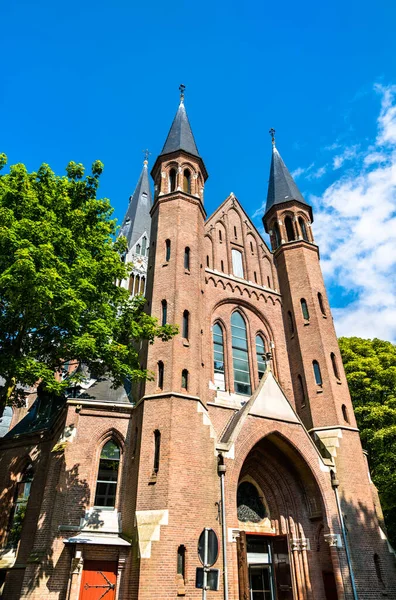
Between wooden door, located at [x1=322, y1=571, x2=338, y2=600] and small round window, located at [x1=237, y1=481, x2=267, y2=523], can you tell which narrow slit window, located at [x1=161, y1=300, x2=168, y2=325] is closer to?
small round window, located at [x1=237, y1=481, x2=267, y2=523]

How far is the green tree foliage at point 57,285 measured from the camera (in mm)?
11109

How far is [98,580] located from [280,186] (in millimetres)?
21782

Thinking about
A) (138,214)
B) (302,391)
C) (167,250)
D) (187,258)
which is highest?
(138,214)

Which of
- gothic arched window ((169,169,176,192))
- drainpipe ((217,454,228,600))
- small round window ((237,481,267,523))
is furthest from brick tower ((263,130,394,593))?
gothic arched window ((169,169,176,192))

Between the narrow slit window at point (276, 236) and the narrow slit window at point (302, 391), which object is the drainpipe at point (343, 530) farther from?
the narrow slit window at point (276, 236)

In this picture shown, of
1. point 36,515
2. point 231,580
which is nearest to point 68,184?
point 36,515

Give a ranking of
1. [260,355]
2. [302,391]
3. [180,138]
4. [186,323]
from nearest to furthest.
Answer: [186,323] < [302,391] < [260,355] < [180,138]

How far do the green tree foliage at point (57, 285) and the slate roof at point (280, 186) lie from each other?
44.2 feet

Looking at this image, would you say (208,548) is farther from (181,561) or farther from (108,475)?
(108,475)

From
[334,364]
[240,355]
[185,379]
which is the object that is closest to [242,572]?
[185,379]

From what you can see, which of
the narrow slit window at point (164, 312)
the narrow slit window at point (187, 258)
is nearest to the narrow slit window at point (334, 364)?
the narrow slit window at point (187, 258)

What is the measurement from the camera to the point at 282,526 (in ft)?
51.8

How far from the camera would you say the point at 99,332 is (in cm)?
1216

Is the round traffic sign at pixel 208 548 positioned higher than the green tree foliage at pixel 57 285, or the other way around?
the green tree foliage at pixel 57 285
